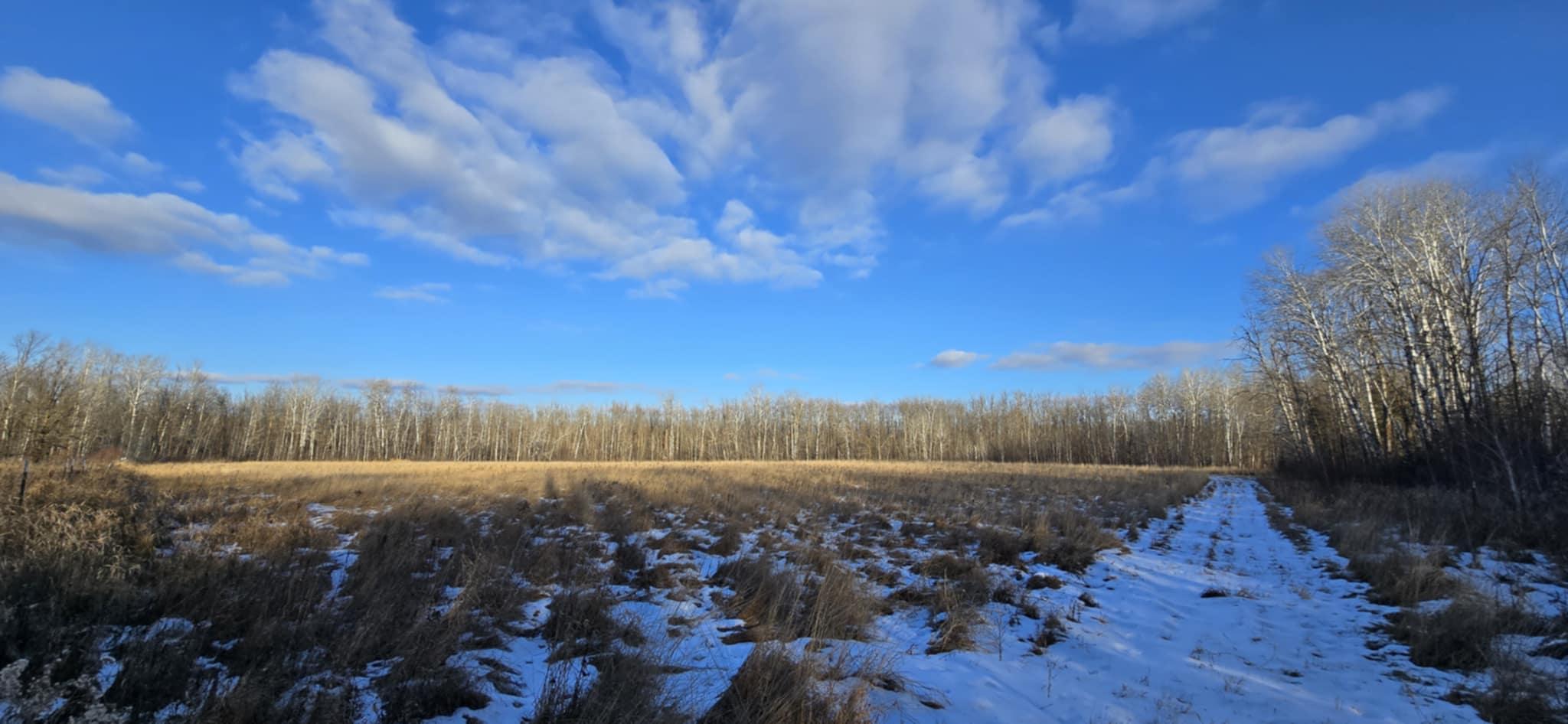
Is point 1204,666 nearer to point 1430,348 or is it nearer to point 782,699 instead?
point 782,699

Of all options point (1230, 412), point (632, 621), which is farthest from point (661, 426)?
point (632, 621)

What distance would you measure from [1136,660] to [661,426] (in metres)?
90.1

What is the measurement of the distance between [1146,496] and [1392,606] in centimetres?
1352

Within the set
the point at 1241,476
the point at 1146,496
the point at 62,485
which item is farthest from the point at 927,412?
the point at 62,485

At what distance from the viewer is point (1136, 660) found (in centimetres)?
563

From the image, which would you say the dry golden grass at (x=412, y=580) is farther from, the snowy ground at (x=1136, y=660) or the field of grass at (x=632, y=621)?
the snowy ground at (x=1136, y=660)

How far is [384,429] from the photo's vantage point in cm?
7831

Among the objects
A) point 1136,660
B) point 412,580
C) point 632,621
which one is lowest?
point 1136,660

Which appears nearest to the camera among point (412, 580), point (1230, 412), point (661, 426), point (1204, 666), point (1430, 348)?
point (1204, 666)

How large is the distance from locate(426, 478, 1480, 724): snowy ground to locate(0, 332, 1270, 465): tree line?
5566cm

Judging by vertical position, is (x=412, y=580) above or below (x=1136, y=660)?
above

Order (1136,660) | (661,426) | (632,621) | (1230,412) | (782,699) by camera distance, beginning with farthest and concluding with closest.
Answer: (661,426), (1230,412), (632,621), (1136,660), (782,699)

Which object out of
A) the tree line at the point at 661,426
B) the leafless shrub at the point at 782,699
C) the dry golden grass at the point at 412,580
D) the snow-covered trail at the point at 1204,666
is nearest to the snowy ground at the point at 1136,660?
the snow-covered trail at the point at 1204,666

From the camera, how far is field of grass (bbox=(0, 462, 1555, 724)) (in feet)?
13.5
